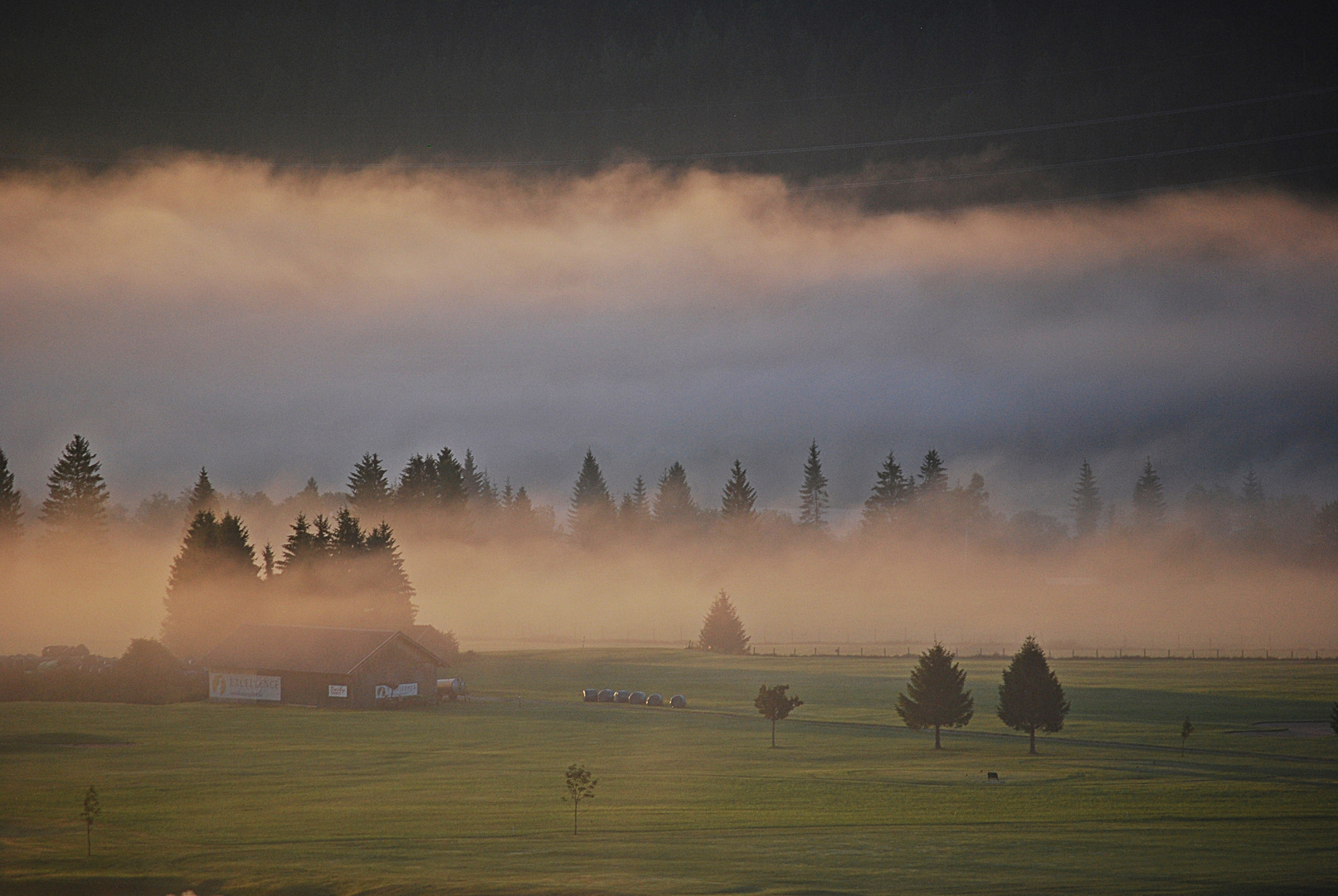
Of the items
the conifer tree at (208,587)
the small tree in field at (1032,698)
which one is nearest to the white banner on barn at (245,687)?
the conifer tree at (208,587)

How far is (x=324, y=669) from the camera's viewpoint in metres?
114

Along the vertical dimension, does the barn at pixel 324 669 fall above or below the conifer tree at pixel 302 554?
below

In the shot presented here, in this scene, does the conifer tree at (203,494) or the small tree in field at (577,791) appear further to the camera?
the conifer tree at (203,494)

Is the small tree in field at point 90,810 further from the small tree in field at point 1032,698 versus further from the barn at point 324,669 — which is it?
the small tree in field at point 1032,698

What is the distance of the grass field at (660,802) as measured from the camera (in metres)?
49.8

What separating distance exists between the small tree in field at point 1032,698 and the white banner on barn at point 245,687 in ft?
219

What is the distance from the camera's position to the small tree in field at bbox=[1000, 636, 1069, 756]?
290 ft

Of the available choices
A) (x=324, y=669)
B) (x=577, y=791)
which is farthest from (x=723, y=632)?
(x=577, y=791)

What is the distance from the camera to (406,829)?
58250 mm

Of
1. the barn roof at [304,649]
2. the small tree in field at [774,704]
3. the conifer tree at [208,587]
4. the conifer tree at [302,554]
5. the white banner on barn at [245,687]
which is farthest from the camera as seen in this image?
the conifer tree at [302,554]

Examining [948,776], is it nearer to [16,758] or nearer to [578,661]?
[16,758]

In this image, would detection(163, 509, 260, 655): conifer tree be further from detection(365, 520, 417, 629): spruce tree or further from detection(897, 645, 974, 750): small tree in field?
detection(897, 645, 974, 750): small tree in field

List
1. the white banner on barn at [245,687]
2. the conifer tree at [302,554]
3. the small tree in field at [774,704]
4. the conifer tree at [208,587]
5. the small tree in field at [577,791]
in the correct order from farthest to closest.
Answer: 1. the conifer tree at [302,554]
2. the conifer tree at [208,587]
3. the white banner on barn at [245,687]
4. the small tree in field at [774,704]
5. the small tree in field at [577,791]

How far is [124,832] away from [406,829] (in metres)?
13.2
